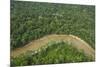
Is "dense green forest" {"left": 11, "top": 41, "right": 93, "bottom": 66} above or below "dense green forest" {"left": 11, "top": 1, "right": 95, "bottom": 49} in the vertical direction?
below

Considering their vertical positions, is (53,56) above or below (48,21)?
below

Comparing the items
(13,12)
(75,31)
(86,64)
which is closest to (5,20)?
(13,12)

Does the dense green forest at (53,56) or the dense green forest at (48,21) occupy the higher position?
the dense green forest at (48,21)

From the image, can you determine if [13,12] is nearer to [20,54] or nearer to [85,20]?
[20,54]
